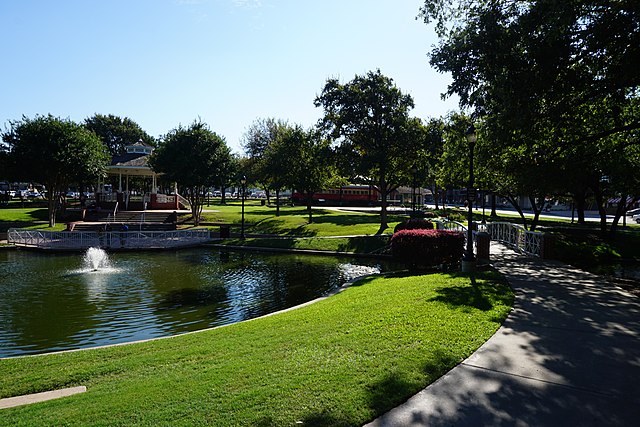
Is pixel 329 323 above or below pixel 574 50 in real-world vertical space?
below

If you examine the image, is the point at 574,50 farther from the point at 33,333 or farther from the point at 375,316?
the point at 33,333

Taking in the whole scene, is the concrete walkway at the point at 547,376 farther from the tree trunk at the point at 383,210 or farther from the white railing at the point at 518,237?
the tree trunk at the point at 383,210

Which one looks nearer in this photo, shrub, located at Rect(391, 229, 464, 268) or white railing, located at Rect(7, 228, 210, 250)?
shrub, located at Rect(391, 229, 464, 268)

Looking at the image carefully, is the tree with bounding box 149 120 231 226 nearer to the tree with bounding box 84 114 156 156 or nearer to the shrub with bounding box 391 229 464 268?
the shrub with bounding box 391 229 464 268

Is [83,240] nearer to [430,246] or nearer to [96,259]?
[96,259]

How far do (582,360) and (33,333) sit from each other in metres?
12.1

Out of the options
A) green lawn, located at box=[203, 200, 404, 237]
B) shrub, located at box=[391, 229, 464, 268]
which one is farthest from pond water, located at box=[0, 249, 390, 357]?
green lawn, located at box=[203, 200, 404, 237]

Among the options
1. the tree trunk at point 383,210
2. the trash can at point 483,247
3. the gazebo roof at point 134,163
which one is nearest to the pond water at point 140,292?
the trash can at point 483,247

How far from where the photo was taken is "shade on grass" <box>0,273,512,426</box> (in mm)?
4859

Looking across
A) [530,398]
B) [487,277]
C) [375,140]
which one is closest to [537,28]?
[487,277]

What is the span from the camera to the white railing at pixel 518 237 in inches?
704

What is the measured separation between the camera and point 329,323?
8.66m

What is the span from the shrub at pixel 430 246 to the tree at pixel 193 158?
25.6 m

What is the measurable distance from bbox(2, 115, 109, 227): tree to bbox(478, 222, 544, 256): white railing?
34.9 meters
